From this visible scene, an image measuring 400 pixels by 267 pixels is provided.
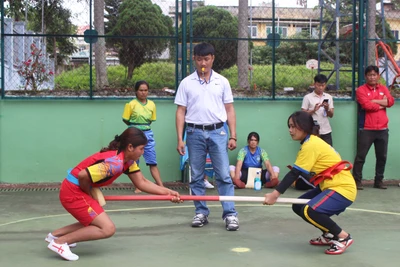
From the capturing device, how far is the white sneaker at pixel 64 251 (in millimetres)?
5020

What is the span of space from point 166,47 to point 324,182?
469 cm

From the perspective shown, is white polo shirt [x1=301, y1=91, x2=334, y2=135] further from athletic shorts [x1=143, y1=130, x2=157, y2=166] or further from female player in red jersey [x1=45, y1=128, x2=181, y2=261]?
female player in red jersey [x1=45, y1=128, x2=181, y2=261]

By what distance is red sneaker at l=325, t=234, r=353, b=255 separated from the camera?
526 cm

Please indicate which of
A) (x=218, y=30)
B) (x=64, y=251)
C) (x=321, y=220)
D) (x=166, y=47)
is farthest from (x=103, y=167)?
(x=218, y=30)

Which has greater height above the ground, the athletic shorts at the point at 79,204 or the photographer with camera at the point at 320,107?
the photographer with camera at the point at 320,107

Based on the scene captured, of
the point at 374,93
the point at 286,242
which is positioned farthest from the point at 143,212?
the point at 374,93

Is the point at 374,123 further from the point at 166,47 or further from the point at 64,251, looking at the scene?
the point at 64,251

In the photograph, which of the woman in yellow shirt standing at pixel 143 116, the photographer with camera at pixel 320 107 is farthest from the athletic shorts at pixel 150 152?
the photographer with camera at pixel 320 107

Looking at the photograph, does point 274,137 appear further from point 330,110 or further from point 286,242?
point 286,242

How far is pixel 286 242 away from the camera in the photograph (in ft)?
18.8

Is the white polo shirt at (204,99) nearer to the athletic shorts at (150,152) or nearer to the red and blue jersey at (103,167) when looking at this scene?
the red and blue jersey at (103,167)

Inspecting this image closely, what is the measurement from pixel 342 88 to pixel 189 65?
8.04ft

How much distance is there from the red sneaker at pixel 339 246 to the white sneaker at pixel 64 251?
6.70ft

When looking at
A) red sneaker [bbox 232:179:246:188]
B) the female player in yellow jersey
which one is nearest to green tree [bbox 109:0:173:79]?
red sneaker [bbox 232:179:246:188]
